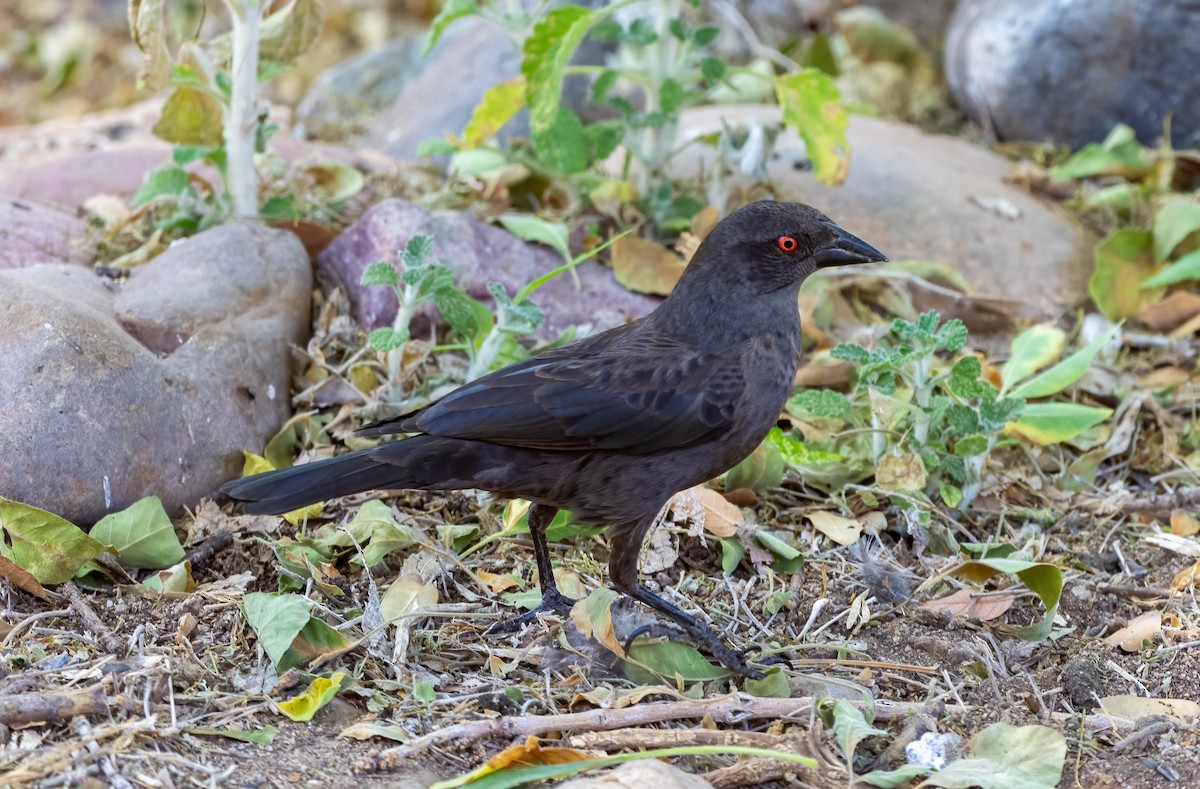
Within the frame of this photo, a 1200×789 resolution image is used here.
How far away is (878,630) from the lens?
3.84m

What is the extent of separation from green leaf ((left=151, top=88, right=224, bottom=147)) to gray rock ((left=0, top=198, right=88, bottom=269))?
0.61 meters

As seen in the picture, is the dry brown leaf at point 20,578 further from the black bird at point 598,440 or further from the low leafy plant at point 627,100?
the low leafy plant at point 627,100

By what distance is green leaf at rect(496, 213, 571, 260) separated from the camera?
5199mm

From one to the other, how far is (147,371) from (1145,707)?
123 inches

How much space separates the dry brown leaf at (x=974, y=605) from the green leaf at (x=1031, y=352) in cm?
104

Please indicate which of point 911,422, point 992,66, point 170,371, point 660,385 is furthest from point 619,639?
point 992,66

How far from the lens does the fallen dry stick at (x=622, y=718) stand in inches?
120

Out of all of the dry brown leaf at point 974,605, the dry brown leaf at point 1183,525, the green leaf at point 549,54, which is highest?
the green leaf at point 549,54

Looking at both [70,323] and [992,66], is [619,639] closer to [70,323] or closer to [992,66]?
[70,323]

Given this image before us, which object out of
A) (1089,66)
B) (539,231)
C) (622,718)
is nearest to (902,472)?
(622,718)

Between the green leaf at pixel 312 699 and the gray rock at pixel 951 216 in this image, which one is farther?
the gray rock at pixel 951 216

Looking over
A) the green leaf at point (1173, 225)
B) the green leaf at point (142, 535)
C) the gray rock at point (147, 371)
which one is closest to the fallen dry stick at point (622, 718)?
the green leaf at point (142, 535)

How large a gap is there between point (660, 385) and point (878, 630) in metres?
0.98

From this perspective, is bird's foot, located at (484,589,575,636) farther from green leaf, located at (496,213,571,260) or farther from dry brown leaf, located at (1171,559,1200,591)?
dry brown leaf, located at (1171,559,1200,591)
